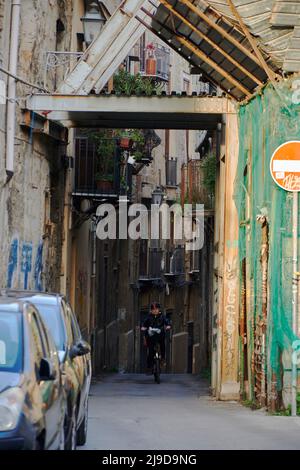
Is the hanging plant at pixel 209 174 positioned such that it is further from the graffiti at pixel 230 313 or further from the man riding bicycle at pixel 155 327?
the graffiti at pixel 230 313

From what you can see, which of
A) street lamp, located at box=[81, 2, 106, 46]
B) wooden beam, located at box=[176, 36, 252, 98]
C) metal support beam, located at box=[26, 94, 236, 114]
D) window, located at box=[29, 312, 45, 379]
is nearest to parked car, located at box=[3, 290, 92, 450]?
window, located at box=[29, 312, 45, 379]

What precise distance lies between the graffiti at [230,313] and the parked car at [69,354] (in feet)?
24.9

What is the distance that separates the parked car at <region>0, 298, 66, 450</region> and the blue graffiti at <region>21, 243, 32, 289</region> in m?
10.7

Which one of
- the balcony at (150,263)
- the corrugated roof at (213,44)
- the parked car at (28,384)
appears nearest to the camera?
the parked car at (28,384)

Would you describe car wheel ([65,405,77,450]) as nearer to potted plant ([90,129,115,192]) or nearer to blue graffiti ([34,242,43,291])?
blue graffiti ([34,242,43,291])

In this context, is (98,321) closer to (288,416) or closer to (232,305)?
(232,305)

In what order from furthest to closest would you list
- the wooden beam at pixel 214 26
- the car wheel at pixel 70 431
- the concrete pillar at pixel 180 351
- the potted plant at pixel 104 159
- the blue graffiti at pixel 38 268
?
the concrete pillar at pixel 180 351 → the potted plant at pixel 104 159 → the blue graffiti at pixel 38 268 → the wooden beam at pixel 214 26 → the car wheel at pixel 70 431

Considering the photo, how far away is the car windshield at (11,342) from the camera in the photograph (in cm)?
906

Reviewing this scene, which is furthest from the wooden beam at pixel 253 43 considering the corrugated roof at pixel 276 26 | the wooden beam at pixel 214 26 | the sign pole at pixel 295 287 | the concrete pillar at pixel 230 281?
the concrete pillar at pixel 230 281

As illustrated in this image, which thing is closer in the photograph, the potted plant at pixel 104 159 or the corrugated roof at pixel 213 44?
the corrugated roof at pixel 213 44

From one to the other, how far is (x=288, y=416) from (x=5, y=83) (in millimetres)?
7508

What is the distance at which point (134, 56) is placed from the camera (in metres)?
39.7

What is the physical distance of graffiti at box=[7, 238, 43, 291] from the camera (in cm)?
2009
